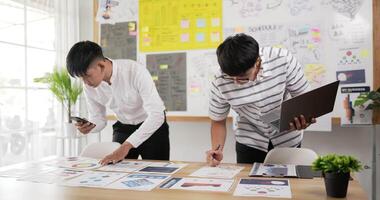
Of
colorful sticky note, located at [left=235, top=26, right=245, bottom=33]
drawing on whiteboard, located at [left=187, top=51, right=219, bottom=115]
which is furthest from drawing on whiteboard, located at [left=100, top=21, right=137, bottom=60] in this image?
colorful sticky note, located at [left=235, top=26, right=245, bottom=33]

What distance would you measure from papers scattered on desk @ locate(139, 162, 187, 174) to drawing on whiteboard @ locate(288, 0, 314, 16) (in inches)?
70.5

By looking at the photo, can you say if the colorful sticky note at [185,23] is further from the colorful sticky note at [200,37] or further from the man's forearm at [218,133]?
the man's forearm at [218,133]

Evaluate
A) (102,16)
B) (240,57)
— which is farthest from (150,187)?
(102,16)

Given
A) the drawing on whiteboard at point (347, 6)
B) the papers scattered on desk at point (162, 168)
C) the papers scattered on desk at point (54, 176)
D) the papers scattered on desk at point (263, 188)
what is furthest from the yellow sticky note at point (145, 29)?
the papers scattered on desk at point (263, 188)

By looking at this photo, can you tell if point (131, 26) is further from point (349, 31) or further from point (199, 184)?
point (199, 184)

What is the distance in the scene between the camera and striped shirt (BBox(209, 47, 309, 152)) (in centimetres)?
171

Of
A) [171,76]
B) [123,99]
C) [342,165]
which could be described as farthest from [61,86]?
[342,165]

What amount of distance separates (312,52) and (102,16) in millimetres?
1963

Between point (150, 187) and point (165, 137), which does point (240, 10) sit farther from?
point (150, 187)

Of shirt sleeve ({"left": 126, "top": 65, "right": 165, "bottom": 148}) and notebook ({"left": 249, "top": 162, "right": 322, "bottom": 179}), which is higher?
shirt sleeve ({"left": 126, "top": 65, "right": 165, "bottom": 148})

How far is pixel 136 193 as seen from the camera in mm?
1276

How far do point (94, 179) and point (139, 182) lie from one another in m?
0.20

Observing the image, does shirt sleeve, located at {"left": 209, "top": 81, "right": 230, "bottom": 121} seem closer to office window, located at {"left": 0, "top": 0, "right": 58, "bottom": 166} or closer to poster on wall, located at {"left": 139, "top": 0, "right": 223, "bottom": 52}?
poster on wall, located at {"left": 139, "top": 0, "right": 223, "bottom": 52}

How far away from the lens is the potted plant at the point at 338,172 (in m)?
1.15
